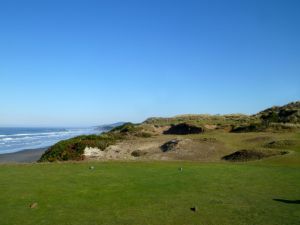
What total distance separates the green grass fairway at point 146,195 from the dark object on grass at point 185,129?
34.3 metres

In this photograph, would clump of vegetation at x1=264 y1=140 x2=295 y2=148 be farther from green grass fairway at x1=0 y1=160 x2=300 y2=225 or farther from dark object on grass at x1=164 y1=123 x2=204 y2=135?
dark object on grass at x1=164 y1=123 x2=204 y2=135

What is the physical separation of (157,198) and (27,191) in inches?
159

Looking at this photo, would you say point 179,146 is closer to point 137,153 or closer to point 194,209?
point 137,153

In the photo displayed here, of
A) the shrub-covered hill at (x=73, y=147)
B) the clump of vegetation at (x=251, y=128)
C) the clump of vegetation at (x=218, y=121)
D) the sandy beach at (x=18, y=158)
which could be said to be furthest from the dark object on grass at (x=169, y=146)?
the clump of vegetation at (x=218, y=121)

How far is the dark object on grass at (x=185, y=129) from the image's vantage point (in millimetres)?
51456

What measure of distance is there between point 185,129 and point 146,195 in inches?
1709

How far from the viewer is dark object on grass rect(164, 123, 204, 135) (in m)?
51.5

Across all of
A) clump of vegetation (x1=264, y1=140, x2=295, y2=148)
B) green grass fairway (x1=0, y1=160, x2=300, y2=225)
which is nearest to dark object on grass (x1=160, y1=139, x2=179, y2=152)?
clump of vegetation (x1=264, y1=140, x2=295, y2=148)

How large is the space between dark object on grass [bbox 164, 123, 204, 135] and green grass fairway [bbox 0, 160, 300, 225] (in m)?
34.3

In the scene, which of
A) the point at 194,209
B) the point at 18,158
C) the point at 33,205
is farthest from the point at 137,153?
the point at 194,209

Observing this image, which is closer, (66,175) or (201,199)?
(201,199)

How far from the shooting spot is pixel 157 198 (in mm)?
10938

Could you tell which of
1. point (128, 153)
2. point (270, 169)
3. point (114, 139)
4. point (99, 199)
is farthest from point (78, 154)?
point (99, 199)

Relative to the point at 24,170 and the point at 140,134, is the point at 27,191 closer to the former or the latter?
the point at 24,170
